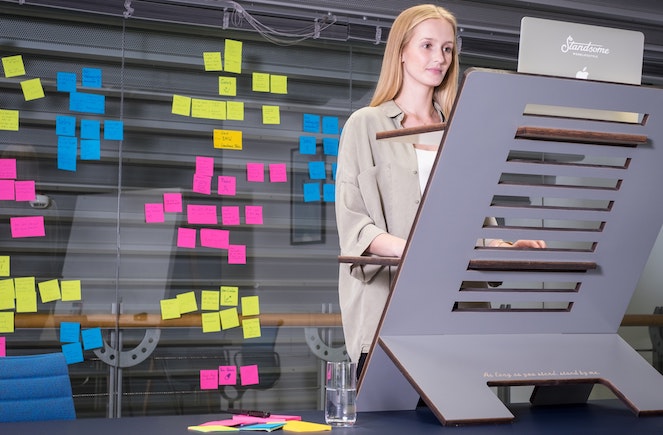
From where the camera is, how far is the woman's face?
177cm

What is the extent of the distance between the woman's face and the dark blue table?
0.72 meters

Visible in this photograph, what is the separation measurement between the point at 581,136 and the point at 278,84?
3.05 meters

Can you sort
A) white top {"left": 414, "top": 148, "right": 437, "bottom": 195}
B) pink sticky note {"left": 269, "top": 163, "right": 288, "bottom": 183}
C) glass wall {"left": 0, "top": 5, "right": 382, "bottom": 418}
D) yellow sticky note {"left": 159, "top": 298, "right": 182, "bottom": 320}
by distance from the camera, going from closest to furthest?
white top {"left": 414, "top": 148, "right": 437, "bottom": 195}
glass wall {"left": 0, "top": 5, "right": 382, "bottom": 418}
yellow sticky note {"left": 159, "top": 298, "right": 182, "bottom": 320}
pink sticky note {"left": 269, "top": 163, "right": 288, "bottom": 183}

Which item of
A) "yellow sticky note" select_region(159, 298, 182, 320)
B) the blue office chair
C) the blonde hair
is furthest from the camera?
"yellow sticky note" select_region(159, 298, 182, 320)

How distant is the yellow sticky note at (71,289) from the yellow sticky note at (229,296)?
27.0 inches

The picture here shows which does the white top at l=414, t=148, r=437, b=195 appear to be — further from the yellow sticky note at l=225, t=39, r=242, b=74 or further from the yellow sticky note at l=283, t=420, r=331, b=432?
the yellow sticky note at l=225, t=39, r=242, b=74

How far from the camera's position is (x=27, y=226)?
3848mm

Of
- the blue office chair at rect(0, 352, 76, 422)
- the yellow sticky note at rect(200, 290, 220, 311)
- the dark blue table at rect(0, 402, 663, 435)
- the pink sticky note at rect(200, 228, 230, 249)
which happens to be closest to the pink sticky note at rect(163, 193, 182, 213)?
the pink sticky note at rect(200, 228, 230, 249)

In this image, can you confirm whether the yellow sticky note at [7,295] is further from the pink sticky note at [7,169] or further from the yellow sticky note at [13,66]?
the yellow sticky note at [13,66]

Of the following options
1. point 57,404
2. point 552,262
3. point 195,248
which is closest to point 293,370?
point 195,248

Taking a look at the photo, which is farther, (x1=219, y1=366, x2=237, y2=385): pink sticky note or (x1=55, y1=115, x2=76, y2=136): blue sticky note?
(x1=219, y1=366, x2=237, y2=385): pink sticky note

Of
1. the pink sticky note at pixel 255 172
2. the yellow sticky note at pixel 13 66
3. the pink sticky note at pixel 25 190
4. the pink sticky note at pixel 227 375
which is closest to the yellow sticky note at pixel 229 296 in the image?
the pink sticky note at pixel 227 375

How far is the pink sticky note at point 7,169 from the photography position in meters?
3.83

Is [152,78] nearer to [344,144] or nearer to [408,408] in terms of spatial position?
[344,144]
